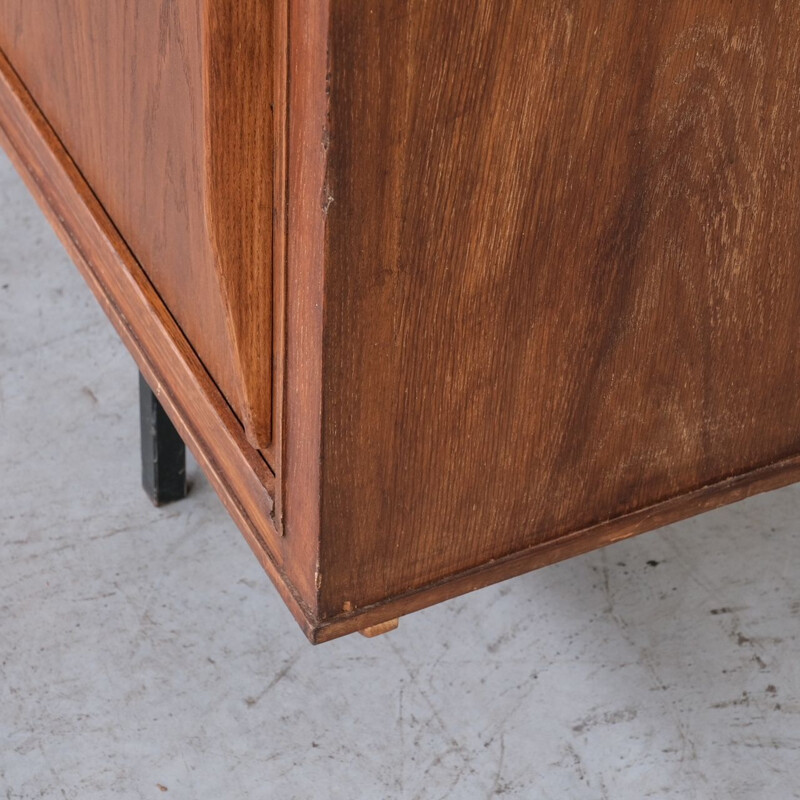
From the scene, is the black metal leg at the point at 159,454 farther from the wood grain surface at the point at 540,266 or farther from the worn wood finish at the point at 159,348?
the wood grain surface at the point at 540,266

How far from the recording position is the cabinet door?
2.54ft

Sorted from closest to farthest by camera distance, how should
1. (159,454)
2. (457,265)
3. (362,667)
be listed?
(457,265), (362,667), (159,454)

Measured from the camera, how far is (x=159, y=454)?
56.3 inches

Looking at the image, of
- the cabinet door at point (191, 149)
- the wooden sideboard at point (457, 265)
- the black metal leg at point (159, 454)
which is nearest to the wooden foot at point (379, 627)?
the wooden sideboard at point (457, 265)

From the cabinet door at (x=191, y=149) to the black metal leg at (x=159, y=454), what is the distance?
319 mm

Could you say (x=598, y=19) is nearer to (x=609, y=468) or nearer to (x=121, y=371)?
(x=609, y=468)

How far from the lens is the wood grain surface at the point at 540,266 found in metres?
0.70

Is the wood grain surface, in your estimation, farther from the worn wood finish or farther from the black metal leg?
the black metal leg

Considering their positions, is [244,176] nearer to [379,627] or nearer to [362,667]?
[379,627]

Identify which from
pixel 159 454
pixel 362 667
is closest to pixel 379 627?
pixel 362 667

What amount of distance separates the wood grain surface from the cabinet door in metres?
0.12

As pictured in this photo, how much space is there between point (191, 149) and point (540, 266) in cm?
26

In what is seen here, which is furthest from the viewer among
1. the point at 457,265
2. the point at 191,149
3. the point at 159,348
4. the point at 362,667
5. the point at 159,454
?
the point at 159,454

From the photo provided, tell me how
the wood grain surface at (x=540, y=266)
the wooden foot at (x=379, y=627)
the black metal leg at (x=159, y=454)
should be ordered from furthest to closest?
the black metal leg at (x=159, y=454) → the wooden foot at (x=379, y=627) → the wood grain surface at (x=540, y=266)
